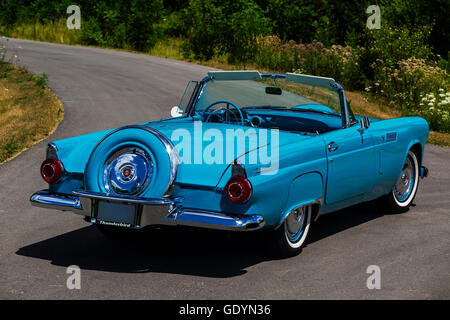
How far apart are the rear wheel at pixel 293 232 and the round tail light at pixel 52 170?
1.88 meters

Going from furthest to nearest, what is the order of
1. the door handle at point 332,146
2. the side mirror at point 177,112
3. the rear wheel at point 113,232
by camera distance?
the side mirror at point 177,112 < the rear wheel at point 113,232 < the door handle at point 332,146

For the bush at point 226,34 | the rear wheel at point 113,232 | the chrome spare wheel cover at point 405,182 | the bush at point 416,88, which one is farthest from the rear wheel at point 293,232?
the bush at point 226,34

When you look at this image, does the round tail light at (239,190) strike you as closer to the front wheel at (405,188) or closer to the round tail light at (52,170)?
the round tail light at (52,170)

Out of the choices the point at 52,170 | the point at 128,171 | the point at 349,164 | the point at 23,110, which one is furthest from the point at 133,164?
the point at 23,110

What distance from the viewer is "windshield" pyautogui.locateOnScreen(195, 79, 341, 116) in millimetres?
6910

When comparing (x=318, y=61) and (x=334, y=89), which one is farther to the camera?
(x=318, y=61)

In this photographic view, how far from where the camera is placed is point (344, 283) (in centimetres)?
534

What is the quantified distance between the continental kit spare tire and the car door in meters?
1.49

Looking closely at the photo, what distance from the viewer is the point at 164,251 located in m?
6.13

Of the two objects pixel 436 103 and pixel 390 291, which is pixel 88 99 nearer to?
pixel 436 103

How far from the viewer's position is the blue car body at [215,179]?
523cm

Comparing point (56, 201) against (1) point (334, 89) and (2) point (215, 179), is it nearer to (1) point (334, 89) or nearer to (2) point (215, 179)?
(2) point (215, 179)

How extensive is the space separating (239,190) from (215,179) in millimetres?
237
